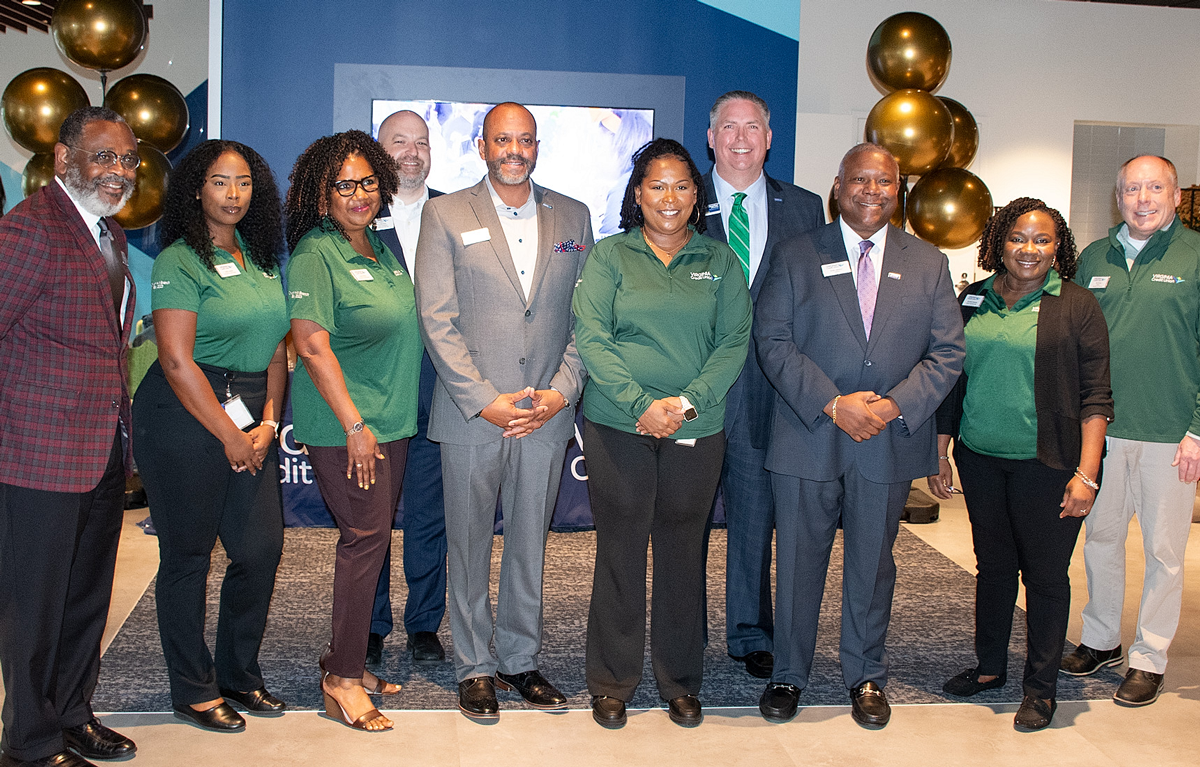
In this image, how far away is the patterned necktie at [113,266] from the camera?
8.93 ft

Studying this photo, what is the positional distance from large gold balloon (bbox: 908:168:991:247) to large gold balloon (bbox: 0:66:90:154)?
463cm

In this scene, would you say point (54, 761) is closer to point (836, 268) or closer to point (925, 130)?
point (836, 268)

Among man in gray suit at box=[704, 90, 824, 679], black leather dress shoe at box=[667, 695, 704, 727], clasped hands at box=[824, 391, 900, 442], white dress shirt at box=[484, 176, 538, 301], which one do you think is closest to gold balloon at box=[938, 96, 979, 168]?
man in gray suit at box=[704, 90, 824, 679]

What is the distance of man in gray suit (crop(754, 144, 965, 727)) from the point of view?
Answer: 3068 millimetres

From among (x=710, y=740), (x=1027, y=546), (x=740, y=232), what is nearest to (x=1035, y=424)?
(x=1027, y=546)

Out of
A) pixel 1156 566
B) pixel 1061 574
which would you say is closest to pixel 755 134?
pixel 1061 574

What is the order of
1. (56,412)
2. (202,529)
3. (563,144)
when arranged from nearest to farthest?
1. (56,412)
2. (202,529)
3. (563,144)

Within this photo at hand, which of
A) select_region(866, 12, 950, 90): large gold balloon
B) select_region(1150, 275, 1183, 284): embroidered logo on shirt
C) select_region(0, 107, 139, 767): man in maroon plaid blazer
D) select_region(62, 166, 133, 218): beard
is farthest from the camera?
select_region(866, 12, 950, 90): large gold balloon

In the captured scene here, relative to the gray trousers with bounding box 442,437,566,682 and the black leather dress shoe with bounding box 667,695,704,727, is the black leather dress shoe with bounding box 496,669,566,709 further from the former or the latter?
the black leather dress shoe with bounding box 667,695,704,727

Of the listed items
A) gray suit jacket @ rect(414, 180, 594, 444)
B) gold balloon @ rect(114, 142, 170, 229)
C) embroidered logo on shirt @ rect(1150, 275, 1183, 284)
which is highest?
gold balloon @ rect(114, 142, 170, 229)

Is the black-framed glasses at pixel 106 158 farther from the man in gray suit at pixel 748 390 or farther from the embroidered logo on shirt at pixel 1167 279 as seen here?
the embroidered logo on shirt at pixel 1167 279

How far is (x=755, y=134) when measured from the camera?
11.6 feet

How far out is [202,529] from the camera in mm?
2852

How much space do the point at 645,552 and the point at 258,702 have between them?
1308 millimetres
